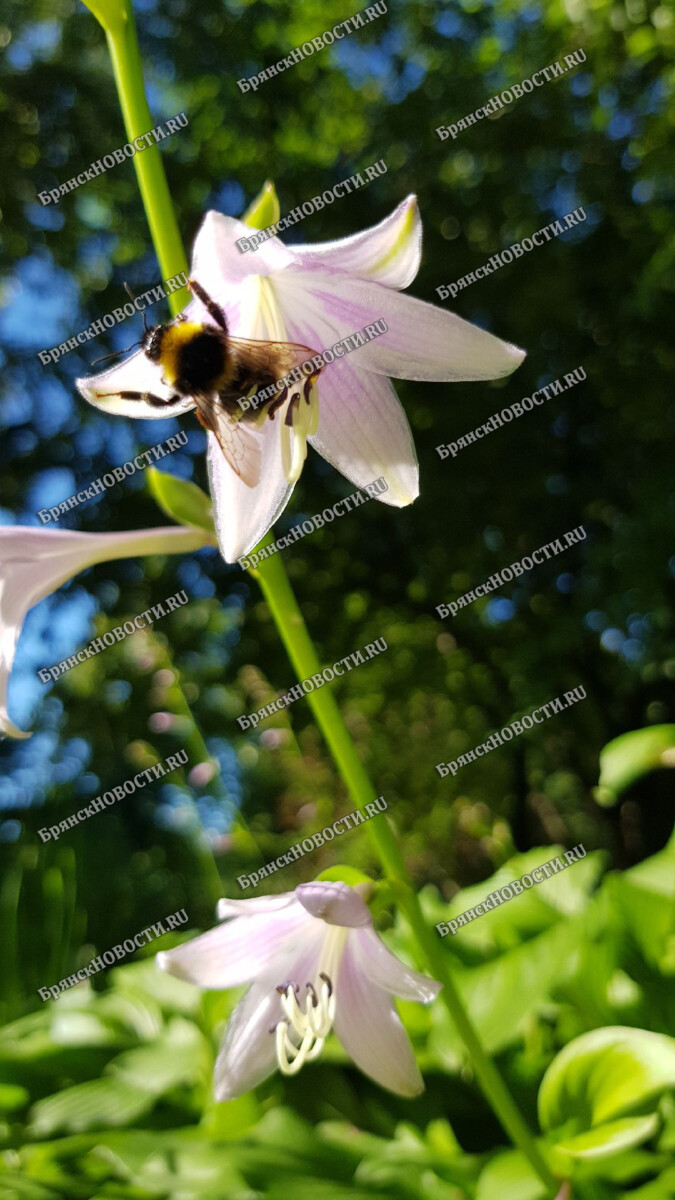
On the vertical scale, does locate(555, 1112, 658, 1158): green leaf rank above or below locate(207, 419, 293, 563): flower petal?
below

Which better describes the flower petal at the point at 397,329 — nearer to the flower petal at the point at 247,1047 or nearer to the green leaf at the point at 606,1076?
the flower petal at the point at 247,1047

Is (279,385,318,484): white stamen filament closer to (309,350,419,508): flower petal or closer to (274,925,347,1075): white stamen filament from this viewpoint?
(309,350,419,508): flower petal

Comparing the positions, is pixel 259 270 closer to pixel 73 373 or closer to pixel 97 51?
pixel 73 373

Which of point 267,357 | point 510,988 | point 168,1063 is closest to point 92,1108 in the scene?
point 168,1063

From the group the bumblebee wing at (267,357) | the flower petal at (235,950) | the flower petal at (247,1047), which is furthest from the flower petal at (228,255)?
the flower petal at (247,1047)

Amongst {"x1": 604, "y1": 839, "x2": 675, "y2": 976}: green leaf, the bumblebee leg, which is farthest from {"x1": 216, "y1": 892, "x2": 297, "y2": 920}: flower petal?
{"x1": 604, "y1": 839, "x2": 675, "y2": 976}: green leaf

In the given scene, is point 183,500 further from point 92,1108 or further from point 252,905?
point 92,1108

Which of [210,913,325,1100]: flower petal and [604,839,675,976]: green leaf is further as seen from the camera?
[604,839,675,976]: green leaf
